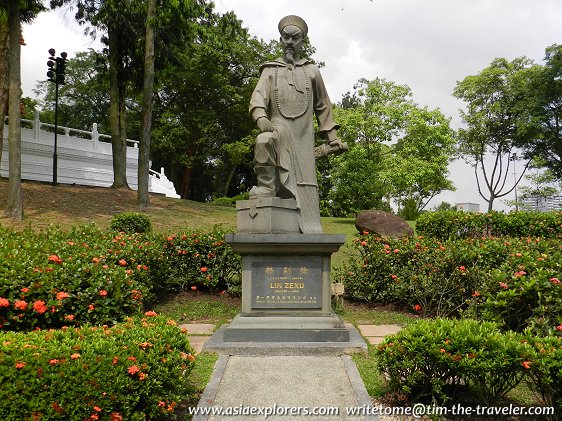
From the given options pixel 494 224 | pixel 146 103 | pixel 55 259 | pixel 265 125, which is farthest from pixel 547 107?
pixel 55 259

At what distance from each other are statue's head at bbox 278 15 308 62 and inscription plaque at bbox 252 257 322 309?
2.92 m

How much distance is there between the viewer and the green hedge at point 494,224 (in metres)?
13.3

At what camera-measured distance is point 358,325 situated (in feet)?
22.9

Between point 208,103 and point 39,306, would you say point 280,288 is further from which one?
point 208,103

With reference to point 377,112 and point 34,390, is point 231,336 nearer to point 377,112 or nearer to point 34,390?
point 34,390

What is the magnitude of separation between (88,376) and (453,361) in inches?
106

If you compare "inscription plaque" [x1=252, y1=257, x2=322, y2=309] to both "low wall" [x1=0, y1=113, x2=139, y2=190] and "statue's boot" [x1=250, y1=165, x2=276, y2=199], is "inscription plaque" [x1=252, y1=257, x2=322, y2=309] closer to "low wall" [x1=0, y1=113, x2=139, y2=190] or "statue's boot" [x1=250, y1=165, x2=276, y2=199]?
"statue's boot" [x1=250, y1=165, x2=276, y2=199]

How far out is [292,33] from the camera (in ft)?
20.3

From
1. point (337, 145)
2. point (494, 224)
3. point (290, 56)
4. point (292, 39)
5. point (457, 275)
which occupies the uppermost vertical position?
point (292, 39)

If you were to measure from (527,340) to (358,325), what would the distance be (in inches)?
139

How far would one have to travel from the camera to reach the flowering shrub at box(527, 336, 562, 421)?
328 centimetres

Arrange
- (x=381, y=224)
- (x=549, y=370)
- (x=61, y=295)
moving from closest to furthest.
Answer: (x=549, y=370)
(x=61, y=295)
(x=381, y=224)

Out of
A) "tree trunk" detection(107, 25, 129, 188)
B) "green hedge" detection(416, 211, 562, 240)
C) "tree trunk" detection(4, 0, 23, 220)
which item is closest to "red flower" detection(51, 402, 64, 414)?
"green hedge" detection(416, 211, 562, 240)

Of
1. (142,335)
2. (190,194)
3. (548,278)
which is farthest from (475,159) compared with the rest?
(142,335)
